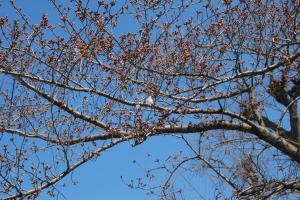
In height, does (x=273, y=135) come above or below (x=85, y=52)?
below

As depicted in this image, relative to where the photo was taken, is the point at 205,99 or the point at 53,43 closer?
the point at 53,43

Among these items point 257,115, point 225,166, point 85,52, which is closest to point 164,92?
point 85,52

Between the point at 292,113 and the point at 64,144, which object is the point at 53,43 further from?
the point at 292,113

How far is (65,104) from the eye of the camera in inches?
255

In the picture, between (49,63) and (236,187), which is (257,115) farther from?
(49,63)

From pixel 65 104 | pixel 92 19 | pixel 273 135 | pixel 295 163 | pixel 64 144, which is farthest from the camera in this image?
pixel 295 163

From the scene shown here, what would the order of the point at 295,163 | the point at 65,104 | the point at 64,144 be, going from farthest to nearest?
the point at 295,163 < the point at 65,104 < the point at 64,144

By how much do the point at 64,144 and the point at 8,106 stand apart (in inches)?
48.1

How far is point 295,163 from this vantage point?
7.88m

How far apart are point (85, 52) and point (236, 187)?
375cm

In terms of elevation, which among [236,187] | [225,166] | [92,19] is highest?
[92,19]

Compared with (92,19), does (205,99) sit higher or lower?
lower

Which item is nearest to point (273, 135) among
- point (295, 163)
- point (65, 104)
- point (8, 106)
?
point (295, 163)

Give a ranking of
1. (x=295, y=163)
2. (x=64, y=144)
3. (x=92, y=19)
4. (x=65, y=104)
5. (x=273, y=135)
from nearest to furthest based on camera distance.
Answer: (x=92, y=19) < (x=64, y=144) < (x=65, y=104) < (x=273, y=135) < (x=295, y=163)
